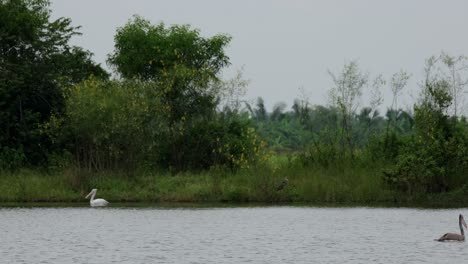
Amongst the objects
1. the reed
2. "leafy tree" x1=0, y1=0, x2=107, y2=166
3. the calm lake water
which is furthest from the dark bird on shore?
"leafy tree" x1=0, y1=0, x2=107, y2=166

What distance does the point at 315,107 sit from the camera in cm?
4734

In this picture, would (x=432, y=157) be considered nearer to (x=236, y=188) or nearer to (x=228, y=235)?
(x=236, y=188)

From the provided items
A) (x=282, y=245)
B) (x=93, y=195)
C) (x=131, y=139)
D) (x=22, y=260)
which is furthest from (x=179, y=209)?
(x=22, y=260)

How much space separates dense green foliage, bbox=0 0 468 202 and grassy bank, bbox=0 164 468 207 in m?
0.05

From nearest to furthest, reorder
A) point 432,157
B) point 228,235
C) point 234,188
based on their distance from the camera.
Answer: point 228,235 < point 432,157 < point 234,188

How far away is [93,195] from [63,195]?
1682mm

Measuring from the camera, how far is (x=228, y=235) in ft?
92.8

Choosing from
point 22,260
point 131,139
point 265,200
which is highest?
point 131,139

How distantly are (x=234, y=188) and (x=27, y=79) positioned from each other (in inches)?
498

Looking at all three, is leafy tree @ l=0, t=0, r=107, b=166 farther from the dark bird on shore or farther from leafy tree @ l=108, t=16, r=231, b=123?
the dark bird on shore

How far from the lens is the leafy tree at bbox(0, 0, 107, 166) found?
46.6m

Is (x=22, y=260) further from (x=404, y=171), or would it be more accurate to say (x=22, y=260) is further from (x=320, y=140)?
(x=320, y=140)

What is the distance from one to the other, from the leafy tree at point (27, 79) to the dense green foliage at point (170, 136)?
0.19ft

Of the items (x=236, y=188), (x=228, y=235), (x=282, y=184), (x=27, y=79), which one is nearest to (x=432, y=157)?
(x=282, y=184)
